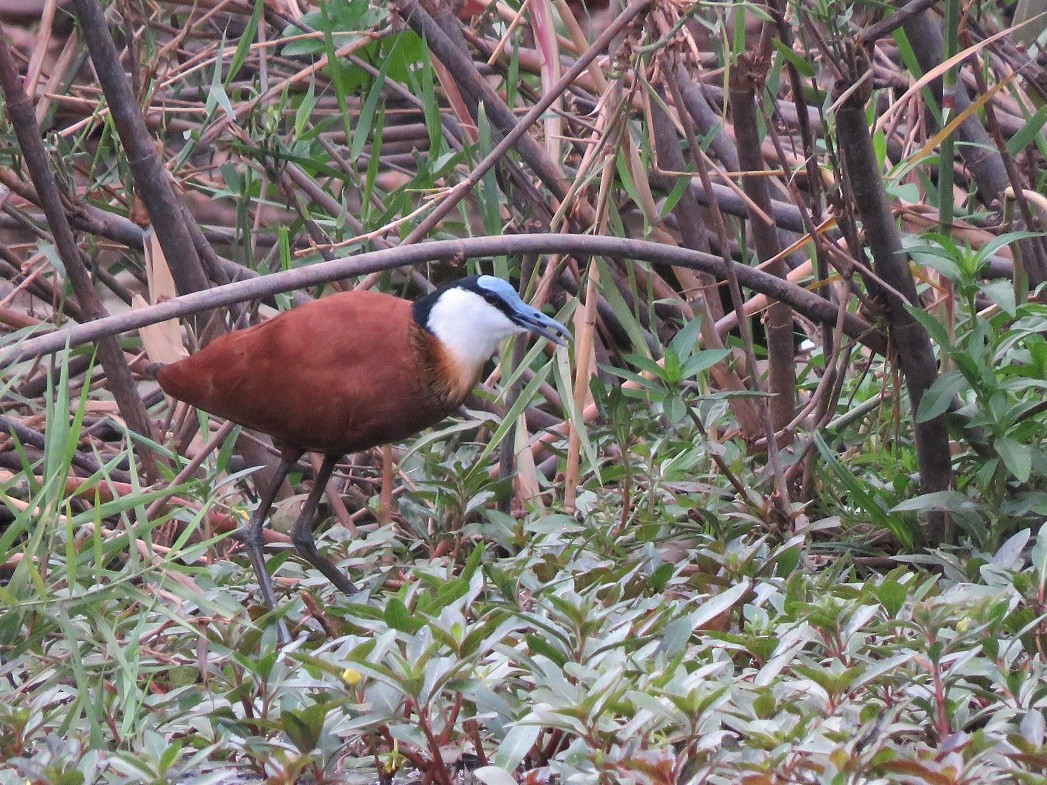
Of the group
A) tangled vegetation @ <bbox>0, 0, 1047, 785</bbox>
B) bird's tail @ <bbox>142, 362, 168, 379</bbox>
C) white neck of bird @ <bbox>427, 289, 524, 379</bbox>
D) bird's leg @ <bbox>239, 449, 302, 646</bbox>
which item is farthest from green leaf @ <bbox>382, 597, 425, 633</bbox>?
bird's tail @ <bbox>142, 362, 168, 379</bbox>

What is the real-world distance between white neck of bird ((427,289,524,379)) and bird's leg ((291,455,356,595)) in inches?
A: 14.5

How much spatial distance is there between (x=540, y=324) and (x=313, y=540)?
2.24 feet

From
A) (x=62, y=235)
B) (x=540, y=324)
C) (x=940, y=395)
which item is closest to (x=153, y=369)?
(x=62, y=235)

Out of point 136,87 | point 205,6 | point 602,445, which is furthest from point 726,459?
point 205,6

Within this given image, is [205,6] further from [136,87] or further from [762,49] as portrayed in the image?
[762,49]

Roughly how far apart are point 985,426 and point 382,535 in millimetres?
1229

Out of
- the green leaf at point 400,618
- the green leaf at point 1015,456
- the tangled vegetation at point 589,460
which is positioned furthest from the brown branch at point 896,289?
the green leaf at point 400,618

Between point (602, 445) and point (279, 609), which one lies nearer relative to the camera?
point (279, 609)

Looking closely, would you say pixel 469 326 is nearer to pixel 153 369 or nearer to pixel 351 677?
pixel 153 369

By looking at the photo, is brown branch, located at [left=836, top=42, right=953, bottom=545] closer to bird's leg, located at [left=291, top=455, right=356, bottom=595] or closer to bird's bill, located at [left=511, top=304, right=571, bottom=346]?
bird's bill, located at [left=511, top=304, right=571, bottom=346]

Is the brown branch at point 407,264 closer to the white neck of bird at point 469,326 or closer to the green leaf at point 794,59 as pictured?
the green leaf at point 794,59

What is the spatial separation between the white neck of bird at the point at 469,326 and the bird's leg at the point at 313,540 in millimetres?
368

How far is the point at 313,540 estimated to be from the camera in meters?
2.79

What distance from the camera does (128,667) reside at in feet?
5.58
